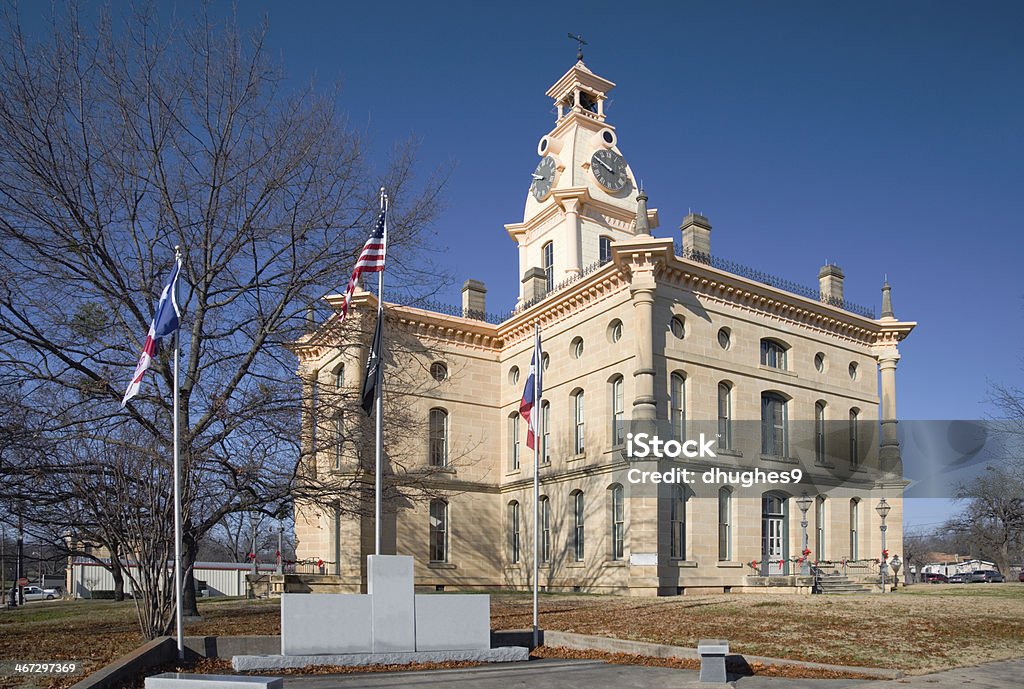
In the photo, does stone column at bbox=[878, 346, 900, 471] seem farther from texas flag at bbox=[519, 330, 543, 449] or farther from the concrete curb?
the concrete curb

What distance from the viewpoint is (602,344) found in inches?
1344

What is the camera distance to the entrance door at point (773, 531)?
34438 mm

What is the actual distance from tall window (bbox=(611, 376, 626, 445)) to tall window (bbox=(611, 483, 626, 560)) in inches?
69.1

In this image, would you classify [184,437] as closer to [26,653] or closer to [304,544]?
[26,653]

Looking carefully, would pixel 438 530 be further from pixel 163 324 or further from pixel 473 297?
pixel 163 324

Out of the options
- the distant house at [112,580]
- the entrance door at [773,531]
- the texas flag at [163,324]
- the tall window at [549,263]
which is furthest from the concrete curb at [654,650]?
the distant house at [112,580]

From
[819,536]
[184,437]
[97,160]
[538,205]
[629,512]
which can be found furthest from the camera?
[538,205]

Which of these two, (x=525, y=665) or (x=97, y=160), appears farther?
(x=97, y=160)

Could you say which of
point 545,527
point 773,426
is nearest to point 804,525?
point 773,426

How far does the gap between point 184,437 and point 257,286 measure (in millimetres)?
4527

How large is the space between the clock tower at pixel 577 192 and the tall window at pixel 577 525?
11.5 metres

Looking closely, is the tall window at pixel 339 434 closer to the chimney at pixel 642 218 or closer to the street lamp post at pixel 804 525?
the chimney at pixel 642 218

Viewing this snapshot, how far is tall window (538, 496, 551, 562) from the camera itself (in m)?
37.0

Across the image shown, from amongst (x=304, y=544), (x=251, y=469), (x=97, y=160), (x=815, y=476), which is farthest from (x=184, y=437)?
(x=815, y=476)
